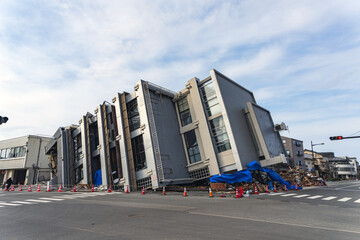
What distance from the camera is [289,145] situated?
204 feet

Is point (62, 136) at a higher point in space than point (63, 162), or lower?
higher

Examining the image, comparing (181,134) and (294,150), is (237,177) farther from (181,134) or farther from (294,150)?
(294,150)

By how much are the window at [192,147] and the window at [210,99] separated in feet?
11.1

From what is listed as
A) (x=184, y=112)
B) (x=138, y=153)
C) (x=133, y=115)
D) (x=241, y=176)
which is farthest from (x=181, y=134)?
(x=241, y=176)

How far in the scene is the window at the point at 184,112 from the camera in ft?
87.7

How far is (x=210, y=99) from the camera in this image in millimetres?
25016

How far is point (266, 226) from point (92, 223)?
6.04 metres

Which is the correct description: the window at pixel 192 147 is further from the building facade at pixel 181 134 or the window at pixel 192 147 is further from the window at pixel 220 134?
the window at pixel 220 134

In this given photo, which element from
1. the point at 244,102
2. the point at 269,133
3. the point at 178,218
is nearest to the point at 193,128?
the point at 244,102

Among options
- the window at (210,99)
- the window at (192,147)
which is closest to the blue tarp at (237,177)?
the window at (192,147)

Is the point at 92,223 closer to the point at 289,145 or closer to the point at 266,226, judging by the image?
the point at 266,226

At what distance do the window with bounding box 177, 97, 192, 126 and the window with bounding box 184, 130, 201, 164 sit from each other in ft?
4.76

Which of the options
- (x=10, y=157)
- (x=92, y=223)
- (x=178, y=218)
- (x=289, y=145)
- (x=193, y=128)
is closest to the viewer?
(x=92, y=223)

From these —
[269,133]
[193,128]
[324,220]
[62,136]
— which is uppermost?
[62,136]
